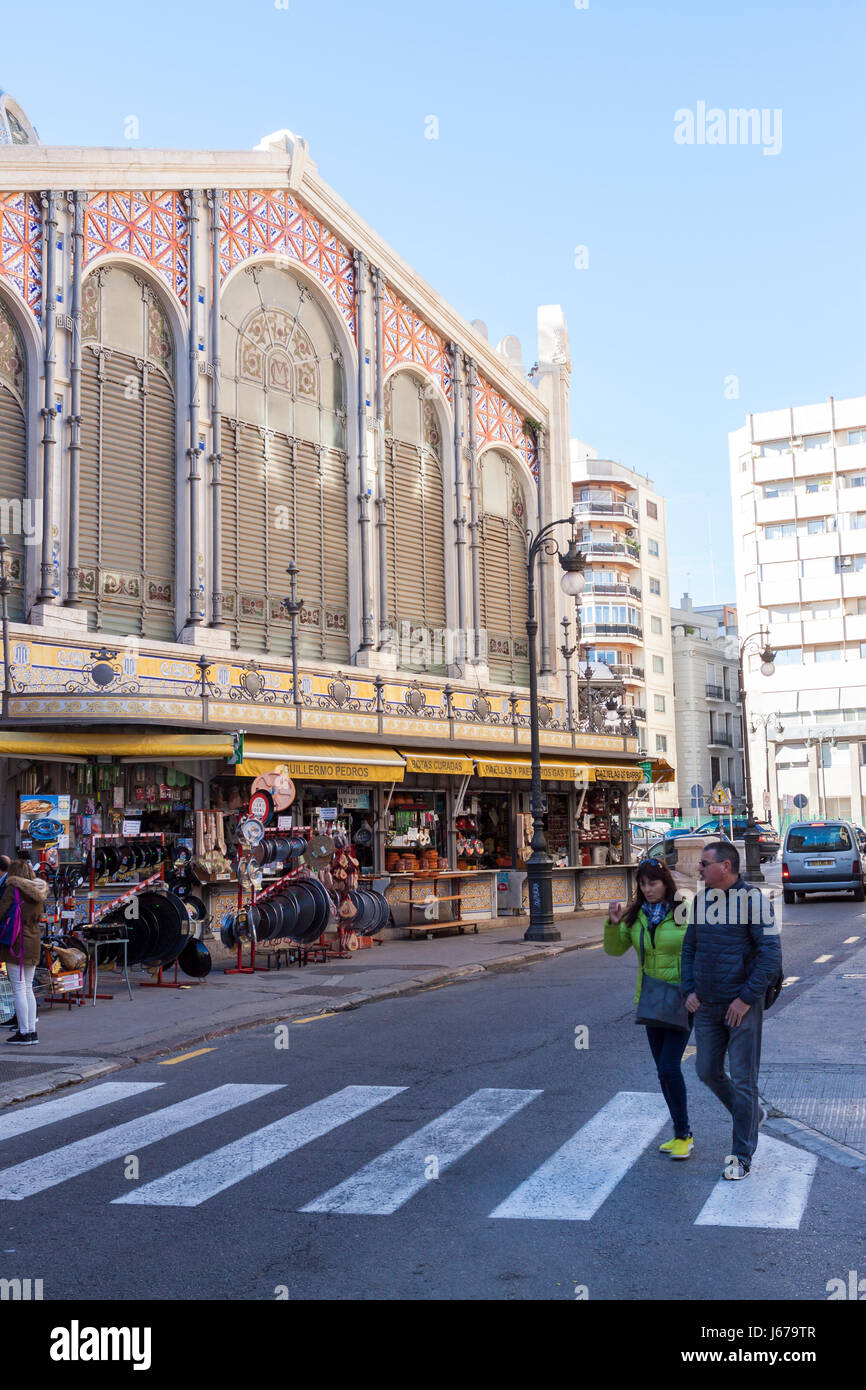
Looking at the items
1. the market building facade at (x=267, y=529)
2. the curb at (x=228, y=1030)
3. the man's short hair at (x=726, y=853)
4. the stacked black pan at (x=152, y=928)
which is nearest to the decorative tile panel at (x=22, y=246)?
the market building facade at (x=267, y=529)

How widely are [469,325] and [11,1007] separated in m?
22.5

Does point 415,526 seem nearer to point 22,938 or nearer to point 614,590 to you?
point 22,938

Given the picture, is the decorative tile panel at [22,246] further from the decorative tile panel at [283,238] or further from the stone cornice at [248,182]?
the decorative tile panel at [283,238]

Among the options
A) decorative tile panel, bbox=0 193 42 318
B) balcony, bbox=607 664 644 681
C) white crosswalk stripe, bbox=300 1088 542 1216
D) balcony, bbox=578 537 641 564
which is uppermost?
balcony, bbox=578 537 641 564

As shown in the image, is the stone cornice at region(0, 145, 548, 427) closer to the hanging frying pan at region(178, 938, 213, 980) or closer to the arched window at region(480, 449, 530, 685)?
the arched window at region(480, 449, 530, 685)

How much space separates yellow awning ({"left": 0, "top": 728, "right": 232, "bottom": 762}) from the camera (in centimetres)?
1731

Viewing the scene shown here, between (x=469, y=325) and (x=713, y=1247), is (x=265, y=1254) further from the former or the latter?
(x=469, y=325)

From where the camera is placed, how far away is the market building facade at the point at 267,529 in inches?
797

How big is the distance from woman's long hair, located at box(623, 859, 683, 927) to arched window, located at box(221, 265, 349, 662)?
17751 mm

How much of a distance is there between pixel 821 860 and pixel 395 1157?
23814mm

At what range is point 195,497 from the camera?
24.1m

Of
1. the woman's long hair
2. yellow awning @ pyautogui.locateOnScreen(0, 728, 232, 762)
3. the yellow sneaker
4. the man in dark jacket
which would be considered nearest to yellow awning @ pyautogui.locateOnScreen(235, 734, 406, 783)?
yellow awning @ pyautogui.locateOnScreen(0, 728, 232, 762)

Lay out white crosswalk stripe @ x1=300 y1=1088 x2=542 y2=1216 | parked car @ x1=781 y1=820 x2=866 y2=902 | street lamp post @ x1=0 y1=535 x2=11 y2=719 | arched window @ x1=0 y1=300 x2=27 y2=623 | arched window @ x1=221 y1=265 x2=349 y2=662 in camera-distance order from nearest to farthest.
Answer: white crosswalk stripe @ x1=300 y1=1088 x2=542 y2=1216 < street lamp post @ x1=0 y1=535 x2=11 y2=719 < arched window @ x1=0 y1=300 x2=27 y2=623 < arched window @ x1=221 y1=265 x2=349 y2=662 < parked car @ x1=781 y1=820 x2=866 y2=902

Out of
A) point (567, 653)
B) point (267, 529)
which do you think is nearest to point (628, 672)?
point (567, 653)
